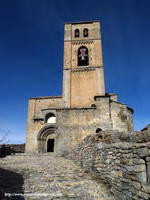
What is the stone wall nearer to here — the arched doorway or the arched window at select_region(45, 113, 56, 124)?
the arched doorway

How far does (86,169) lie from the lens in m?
7.46

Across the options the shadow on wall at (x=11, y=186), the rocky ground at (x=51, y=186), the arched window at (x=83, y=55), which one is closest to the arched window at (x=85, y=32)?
the arched window at (x=83, y=55)

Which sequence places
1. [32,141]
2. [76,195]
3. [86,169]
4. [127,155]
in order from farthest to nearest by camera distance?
[32,141] → [86,169] → [76,195] → [127,155]

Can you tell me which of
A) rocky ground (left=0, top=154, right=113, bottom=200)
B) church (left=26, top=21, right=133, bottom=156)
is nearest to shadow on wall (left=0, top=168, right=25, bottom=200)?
rocky ground (left=0, top=154, right=113, bottom=200)

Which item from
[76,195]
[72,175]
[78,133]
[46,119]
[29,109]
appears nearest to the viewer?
[76,195]

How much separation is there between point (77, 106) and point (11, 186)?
1642 cm

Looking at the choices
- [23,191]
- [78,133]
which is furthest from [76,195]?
[78,133]

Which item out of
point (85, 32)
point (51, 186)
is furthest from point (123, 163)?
point (85, 32)

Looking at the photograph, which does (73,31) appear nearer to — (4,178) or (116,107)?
(116,107)

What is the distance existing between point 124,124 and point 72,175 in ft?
41.3

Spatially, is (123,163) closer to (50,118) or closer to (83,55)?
(50,118)

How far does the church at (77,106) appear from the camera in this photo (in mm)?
17094

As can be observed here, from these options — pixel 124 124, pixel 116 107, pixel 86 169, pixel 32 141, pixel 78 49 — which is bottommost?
pixel 86 169

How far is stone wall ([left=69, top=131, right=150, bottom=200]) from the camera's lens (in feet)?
11.4
